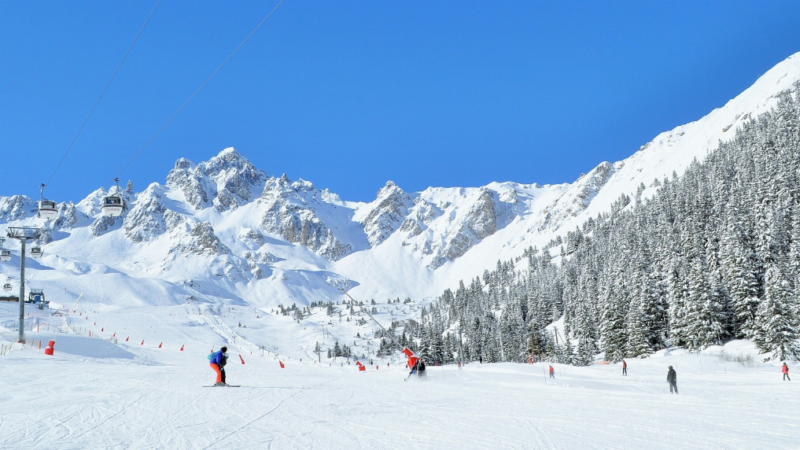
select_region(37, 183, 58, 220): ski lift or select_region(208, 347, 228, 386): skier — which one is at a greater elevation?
select_region(37, 183, 58, 220): ski lift

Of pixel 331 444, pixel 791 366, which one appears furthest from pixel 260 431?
pixel 791 366

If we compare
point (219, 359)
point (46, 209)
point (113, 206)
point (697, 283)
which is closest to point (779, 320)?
point (697, 283)

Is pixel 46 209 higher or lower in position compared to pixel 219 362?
higher

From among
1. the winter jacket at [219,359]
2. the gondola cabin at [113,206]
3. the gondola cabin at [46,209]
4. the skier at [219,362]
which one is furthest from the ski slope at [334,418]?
the gondola cabin at [46,209]

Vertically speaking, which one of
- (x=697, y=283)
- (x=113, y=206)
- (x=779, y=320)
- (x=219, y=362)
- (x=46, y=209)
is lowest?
(x=779, y=320)

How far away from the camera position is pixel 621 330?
5928 centimetres

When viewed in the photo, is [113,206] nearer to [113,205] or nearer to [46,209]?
[113,205]

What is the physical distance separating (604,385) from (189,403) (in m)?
21.3

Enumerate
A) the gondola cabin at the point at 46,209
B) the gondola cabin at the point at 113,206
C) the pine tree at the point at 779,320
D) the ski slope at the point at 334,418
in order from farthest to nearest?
the pine tree at the point at 779,320
the gondola cabin at the point at 46,209
the gondola cabin at the point at 113,206
the ski slope at the point at 334,418

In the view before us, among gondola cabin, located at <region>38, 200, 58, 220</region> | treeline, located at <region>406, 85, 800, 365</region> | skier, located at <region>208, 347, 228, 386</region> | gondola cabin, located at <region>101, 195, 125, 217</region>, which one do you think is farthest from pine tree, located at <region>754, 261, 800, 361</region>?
gondola cabin, located at <region>38, 200, 58, 220</region>

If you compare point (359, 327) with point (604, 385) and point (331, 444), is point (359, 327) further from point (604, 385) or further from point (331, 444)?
point (331, 444)

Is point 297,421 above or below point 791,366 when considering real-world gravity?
above

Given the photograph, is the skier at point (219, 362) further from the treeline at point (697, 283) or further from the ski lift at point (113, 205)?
the treeline at point (697, 283)

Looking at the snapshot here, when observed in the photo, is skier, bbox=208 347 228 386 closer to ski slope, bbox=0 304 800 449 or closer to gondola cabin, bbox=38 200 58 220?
ski slope, bbox=0 304 800 449
